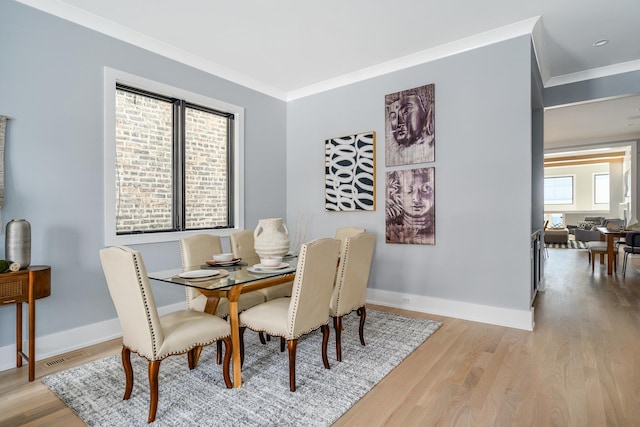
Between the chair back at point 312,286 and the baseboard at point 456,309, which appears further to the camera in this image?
the baseboard at point 456,309

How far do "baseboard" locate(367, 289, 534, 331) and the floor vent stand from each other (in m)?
3.01

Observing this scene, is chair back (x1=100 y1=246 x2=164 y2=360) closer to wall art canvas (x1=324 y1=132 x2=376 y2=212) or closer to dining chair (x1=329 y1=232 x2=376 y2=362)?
dining chair (x1=329 y1=232 x2=376 y2=362)

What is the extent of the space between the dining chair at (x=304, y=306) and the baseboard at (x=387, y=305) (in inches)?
63.2

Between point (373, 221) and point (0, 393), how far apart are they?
3634 mm

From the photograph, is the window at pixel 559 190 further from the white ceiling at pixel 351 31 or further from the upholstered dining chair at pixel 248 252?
the upholstered dining chair at pixel 248 252

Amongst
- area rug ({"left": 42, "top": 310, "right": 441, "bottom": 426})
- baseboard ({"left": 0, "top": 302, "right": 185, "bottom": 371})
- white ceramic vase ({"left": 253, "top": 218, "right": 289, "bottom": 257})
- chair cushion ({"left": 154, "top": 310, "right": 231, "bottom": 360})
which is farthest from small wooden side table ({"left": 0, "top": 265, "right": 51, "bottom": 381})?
white ceramic vase ({"left": 253, "top": 218, "right": 289, "bottom": 257})

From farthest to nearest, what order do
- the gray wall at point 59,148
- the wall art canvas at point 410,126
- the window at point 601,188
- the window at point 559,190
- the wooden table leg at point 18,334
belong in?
the window at point 559,190
the window at point 601,188
the wall art canvas at point 410,126
the gray wall at point 59,148
the wooden table leg at point 18,334

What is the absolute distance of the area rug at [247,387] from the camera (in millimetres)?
1985

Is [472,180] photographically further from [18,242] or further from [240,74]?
[18,242]

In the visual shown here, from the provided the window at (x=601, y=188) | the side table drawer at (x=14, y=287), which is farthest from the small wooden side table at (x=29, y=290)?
the window at (x=601, y=188)

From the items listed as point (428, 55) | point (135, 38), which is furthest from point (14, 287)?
point (428, 55)

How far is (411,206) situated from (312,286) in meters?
2.16

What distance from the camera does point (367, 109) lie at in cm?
446

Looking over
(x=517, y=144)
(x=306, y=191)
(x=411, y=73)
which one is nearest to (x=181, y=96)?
(x=306, y=191)
